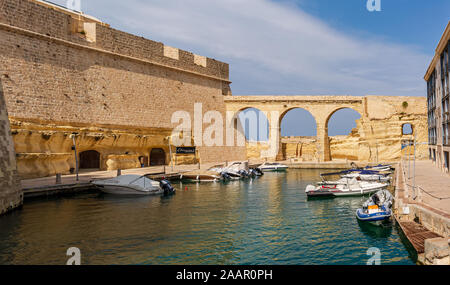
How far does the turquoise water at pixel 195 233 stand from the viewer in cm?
879

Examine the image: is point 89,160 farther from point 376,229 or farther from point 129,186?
point 376,229

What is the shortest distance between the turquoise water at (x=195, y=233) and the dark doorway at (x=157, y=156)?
52.3ft

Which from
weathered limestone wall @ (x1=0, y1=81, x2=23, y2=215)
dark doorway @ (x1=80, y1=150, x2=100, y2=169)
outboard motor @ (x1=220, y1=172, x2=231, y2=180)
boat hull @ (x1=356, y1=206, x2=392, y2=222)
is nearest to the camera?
boat hull @ (x1=356, y1=206, x2=392, y2=222)

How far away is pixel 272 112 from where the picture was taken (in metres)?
39.9

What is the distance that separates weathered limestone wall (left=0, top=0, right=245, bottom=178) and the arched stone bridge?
8.19 m

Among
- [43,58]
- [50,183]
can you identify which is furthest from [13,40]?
[50,183]

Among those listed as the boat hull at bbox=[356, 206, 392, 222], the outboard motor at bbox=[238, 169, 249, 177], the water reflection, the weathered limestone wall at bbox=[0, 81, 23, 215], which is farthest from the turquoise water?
the outboard motor at bbox=[238, 169, 249, 177]

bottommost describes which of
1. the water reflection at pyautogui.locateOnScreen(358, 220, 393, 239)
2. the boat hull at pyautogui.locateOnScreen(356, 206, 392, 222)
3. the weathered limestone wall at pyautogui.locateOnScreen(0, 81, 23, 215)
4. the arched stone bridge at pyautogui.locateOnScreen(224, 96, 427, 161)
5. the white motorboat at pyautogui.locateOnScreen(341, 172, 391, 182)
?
the water reflection at pyautogui.locateOnScreen(358, 220, 393, 239)

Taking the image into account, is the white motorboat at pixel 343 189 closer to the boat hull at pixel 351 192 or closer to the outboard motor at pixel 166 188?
the boat hull at pixel 351 192

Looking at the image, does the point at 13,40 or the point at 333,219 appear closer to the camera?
the point at 333,219

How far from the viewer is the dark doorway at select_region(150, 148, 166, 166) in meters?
33.2

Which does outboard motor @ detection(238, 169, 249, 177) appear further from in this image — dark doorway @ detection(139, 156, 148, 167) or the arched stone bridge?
the arched stone bridge
